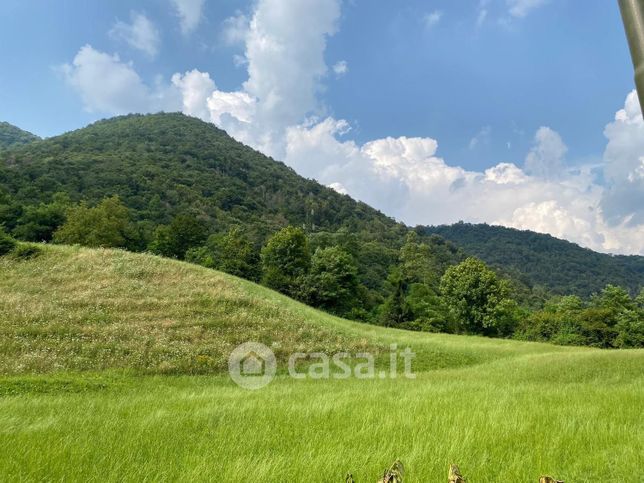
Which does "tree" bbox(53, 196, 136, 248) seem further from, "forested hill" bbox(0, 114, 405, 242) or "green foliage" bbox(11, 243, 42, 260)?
"green foliage" bbox(11, 243, 42, 260)

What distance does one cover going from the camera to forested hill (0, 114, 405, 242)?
98062 mm

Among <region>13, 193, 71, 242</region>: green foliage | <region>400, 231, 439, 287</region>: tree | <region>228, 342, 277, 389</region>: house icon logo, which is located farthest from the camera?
<region>400, 231, 439, 287</region>: tree

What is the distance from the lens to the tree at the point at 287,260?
207 feet

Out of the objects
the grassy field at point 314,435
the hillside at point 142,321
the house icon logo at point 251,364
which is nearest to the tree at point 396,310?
the hillside at point 142,321

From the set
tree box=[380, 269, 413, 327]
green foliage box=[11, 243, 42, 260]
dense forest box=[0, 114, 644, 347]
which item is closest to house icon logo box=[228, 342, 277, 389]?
green foliage box=[11, 243, 42, 260]

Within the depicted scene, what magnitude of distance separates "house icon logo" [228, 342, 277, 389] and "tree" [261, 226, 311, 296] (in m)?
37.1

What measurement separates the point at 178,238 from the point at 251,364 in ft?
186

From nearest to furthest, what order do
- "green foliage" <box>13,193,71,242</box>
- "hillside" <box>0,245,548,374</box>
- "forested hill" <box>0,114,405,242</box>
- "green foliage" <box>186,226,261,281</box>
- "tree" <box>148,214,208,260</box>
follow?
"hillside" <box>0,245,548,374</box>, "green foliage" <box>13,193,71,242</box>, "green foliage" <box>186,226,261,281</box>, "tree" <box>148,214,208,260</box>, "forested hill" <box>0,114,405,242</box>

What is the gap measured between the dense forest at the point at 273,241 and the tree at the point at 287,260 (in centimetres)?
17

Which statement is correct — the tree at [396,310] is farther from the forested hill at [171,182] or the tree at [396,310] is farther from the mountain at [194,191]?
the forested hill at [171,182]

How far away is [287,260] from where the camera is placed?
2557 inches

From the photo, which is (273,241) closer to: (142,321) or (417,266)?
(142,321)

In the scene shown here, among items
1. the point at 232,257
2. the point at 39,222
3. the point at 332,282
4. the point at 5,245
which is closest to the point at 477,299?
the point at 332,282

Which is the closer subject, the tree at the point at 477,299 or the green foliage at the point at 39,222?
the tree at the point at 477,299
